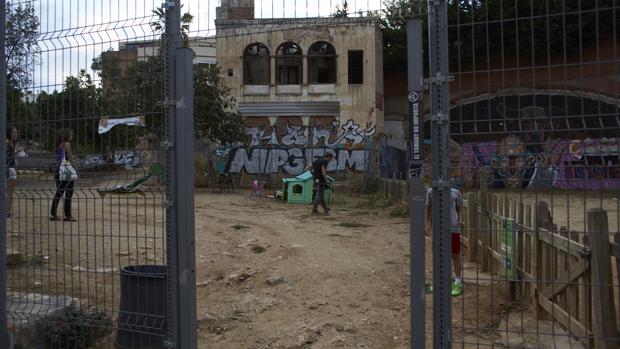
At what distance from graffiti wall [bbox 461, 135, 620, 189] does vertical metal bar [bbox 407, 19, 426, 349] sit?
0.35 metres

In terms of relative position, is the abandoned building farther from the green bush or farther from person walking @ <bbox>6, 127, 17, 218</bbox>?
the green bush

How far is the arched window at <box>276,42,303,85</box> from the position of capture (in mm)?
34550

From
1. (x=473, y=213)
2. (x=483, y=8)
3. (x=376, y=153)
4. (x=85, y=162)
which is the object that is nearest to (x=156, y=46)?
(x=85, y=162)

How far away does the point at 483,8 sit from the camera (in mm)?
3590

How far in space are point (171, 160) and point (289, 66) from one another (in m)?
32.2

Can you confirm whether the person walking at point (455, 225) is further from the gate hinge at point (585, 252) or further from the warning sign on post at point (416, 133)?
the warning sign on post at point (416, 133)

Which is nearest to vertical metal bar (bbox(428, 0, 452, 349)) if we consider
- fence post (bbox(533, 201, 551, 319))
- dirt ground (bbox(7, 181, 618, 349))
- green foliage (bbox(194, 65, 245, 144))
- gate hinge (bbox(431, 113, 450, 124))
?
gate hinge (bbox(431, 113, 450, 124))

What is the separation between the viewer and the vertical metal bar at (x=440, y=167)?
11.0 ft

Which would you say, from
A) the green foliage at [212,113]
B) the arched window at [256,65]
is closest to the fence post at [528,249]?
the green foliage at [212,113]

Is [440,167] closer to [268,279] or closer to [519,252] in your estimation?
[519,252]

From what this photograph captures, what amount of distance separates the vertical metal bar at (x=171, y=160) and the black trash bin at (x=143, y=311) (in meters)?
0.22

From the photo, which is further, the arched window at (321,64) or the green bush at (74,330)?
the arched window at (321,64)

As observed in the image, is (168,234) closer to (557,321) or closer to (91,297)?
(91,297)

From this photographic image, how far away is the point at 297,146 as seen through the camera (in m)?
30.3
